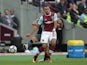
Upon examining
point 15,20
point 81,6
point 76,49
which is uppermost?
point 81,6

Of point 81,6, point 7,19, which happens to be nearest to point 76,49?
point 81,6

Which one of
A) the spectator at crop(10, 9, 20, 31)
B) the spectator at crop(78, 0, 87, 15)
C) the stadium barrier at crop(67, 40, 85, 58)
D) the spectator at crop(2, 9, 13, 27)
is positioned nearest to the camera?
the stadium barrier at crop(67, 40, 85, 58)

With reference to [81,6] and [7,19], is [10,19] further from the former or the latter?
[81,6]

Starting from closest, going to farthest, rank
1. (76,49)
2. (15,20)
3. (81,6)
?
1. (76,49)
2. (81,6)
3. (15,20)

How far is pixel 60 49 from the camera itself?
2484cm

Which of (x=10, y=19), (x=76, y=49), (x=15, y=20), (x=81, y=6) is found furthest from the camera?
(x=15, y=20)

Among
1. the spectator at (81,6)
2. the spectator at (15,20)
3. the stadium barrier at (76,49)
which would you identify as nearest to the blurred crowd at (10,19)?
the spectator at (15,20)

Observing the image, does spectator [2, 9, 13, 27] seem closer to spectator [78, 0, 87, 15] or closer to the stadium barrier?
spectator [78, 0, 87, 15]

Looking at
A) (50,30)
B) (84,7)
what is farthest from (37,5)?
(50,30)

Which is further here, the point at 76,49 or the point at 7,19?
the point at 7,19

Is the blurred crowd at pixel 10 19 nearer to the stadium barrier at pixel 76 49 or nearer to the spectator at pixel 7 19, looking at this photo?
the spectator at pixel 7 19

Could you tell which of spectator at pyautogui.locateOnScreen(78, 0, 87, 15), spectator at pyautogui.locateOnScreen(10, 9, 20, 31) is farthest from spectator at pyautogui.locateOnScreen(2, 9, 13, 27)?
spectator at pyautogui.locateOnScreen(78, 0, 87, 15)

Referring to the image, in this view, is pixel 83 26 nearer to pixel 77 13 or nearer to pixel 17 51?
pixel 77 13

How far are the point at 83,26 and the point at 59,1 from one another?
228 centimetres
